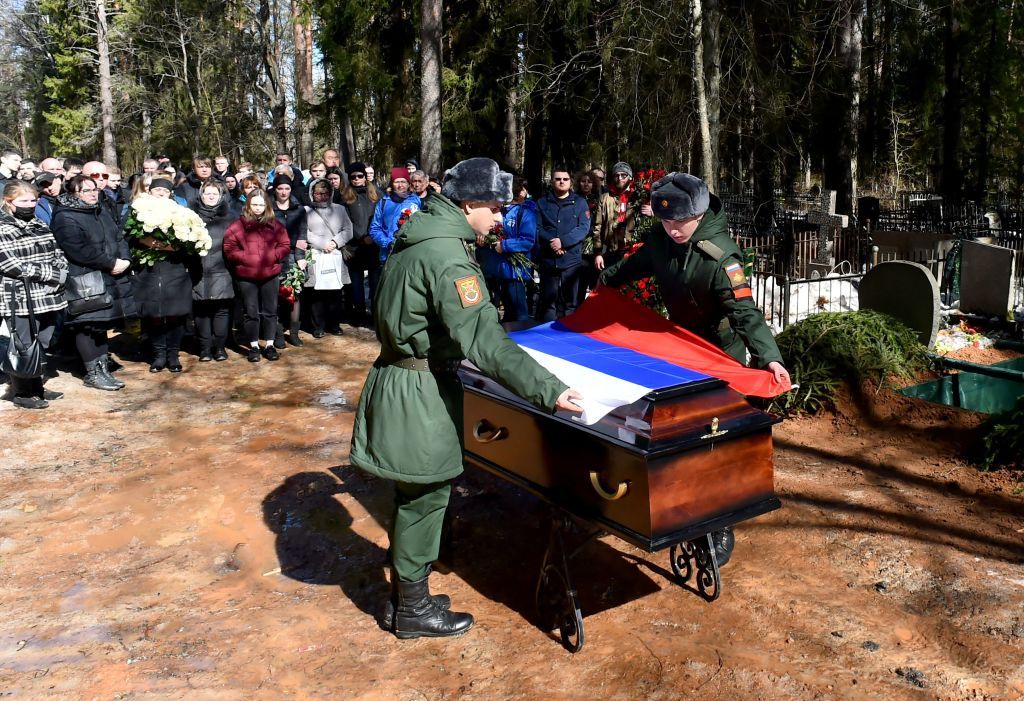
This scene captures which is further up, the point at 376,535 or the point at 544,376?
the point at 544,376

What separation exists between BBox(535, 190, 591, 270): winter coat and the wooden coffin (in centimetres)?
559

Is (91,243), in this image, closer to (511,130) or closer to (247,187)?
(247,187)

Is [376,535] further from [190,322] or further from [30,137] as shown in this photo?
[30,137]

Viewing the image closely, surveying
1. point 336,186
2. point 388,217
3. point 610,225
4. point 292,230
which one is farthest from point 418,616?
point 336,186

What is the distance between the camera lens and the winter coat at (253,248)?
9.01 m

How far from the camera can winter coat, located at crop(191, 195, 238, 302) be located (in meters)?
9.05

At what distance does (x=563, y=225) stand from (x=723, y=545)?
17.2ft

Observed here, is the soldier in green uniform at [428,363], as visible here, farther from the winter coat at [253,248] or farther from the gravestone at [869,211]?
the gravestone at [869,211]

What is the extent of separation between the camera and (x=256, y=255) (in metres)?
9.05

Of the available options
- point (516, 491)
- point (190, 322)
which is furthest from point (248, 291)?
point (516, 491)

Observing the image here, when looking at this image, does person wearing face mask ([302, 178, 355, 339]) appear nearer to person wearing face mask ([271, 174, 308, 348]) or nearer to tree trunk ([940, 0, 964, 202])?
person wearing face mask ([271, 174, 308, 348])

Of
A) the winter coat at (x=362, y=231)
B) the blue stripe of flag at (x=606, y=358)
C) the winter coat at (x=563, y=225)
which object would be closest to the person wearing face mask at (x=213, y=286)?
the winter coat at (x=362, y=231)

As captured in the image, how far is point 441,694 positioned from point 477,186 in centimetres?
205

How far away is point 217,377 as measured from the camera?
892 cm
